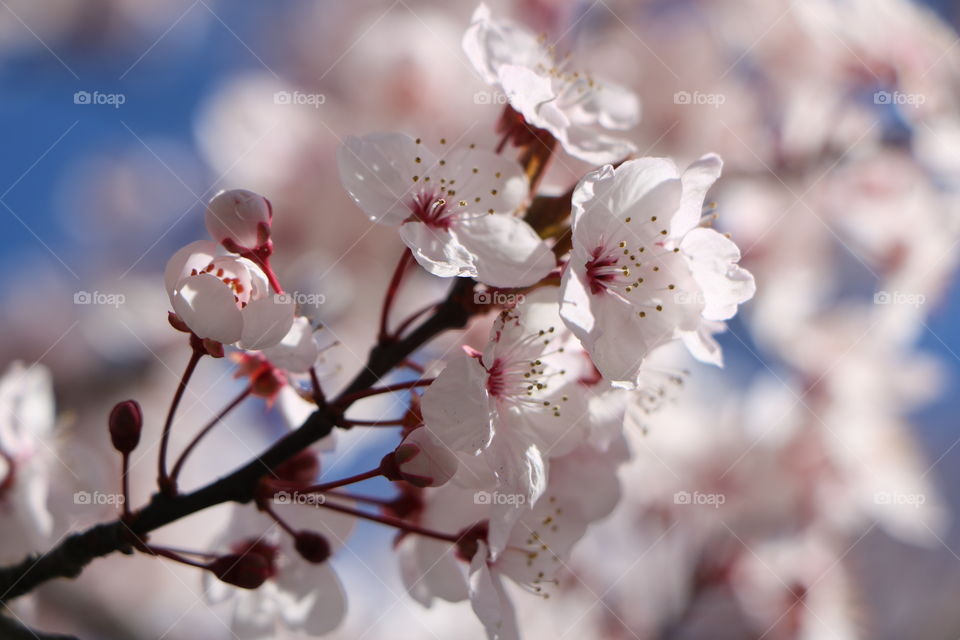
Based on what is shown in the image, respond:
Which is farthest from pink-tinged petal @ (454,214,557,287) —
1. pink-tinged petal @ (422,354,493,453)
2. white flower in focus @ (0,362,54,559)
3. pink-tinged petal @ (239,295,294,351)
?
white flower in focus @ (0,362,54,559)

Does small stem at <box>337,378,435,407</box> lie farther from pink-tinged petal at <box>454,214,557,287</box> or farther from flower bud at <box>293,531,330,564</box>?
flower bud at <box>293,531,330,564</box>

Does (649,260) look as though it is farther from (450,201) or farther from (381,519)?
(381,519)

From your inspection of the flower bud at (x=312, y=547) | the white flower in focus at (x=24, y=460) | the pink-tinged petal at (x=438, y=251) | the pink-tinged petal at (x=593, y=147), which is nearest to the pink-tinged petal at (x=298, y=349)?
the pink-tinged petal at (x=438, y=251)

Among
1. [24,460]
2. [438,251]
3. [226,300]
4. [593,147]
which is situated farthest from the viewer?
[24,460]

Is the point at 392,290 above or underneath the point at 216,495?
above

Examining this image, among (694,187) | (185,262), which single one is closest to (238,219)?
(185,262)

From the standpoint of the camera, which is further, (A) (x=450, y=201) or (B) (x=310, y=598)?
(B) (x=310, y=598)

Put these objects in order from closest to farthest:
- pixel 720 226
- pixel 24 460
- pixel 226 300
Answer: pixel 226 300 < pixel 24 460 < pixel 720 226

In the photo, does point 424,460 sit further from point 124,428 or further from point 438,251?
point 124,428
